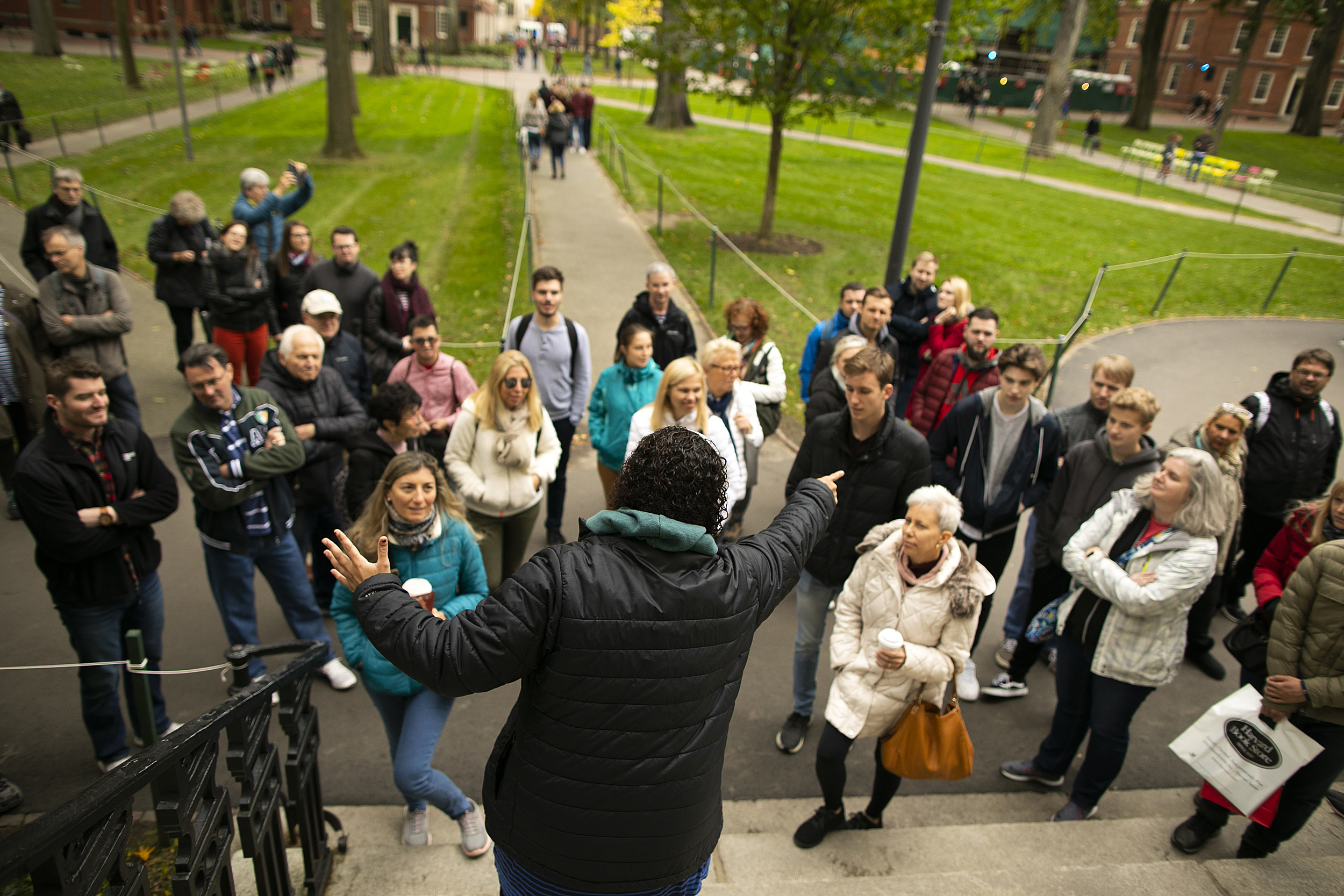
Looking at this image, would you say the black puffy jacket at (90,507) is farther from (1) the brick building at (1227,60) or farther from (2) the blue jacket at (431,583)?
(1) the brick building at (1227,60)

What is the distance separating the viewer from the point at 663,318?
6.61m

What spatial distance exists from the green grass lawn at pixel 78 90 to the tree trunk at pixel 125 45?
8.0 inches

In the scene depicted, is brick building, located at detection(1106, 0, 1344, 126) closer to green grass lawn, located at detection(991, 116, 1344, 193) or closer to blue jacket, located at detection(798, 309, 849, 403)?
green grass lawn, located at detection(991, 116, 1344, 193)

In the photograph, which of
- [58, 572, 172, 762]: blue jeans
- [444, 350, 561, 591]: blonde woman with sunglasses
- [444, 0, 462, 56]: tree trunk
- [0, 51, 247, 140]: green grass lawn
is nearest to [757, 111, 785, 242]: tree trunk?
[444, 350, 561, 591]: blonde woman with sunglasses

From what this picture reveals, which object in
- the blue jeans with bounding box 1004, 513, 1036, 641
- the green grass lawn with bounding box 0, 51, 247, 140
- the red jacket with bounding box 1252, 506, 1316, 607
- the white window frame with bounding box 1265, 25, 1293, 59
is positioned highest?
the white window frame with bounding box 1265, 25, 1293, 59

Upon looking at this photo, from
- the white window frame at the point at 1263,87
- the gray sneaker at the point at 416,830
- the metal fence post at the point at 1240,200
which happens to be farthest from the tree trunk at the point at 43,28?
the white window frame at the point at 1263,87

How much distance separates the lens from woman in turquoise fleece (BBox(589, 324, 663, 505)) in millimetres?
5547

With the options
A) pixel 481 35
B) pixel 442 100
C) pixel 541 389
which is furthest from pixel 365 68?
pixel 541 389

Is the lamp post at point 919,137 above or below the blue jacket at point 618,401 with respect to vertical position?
above

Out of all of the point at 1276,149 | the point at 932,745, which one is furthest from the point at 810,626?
the point at 1276,149

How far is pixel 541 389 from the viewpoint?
605 centimetres

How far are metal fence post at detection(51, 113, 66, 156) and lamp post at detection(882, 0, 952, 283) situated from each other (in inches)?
688

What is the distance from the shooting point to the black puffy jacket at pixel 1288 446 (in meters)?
5.25

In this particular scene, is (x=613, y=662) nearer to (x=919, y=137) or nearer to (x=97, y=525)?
(x=97, y=525)
